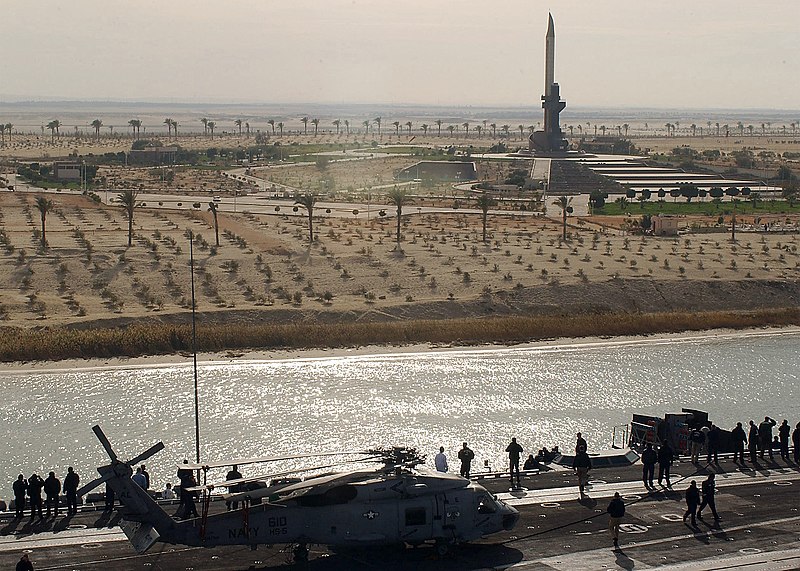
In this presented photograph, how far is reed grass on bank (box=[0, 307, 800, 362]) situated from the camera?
44.8m

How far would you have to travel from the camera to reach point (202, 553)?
21984 millimetres

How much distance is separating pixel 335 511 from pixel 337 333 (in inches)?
1064

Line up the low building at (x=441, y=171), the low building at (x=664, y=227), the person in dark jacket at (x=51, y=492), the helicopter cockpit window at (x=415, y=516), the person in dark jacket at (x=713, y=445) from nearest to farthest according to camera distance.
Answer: the helicopter cockpit window at (x=415, y=516) < the person in dark jacket at (x=51, y=492) < the person in dark jacket at (x=713, y=445) < the low building at (x=664, y=227) < the low building at (x=441, y=171)

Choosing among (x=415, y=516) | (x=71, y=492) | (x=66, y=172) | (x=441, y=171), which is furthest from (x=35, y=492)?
(x=441, y=171)

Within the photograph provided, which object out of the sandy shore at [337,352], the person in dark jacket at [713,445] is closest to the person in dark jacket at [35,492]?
the person in dark jacket at [713,445]

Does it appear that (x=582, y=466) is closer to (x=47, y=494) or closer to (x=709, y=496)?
(x=709, y=496)

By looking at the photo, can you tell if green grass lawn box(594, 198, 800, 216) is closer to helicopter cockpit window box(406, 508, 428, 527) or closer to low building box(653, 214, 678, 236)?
low building box(653, 214, 678, 236)

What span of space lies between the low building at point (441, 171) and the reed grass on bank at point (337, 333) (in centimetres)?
7178

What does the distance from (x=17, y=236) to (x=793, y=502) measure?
53067mm

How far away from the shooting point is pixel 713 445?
28625 millimetres

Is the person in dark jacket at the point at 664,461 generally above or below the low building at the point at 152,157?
below

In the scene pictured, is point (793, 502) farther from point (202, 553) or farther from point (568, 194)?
point (568, 194)

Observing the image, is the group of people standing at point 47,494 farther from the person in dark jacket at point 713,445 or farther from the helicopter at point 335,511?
the person in dark jacket at point 713,445

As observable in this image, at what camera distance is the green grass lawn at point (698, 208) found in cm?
9156
